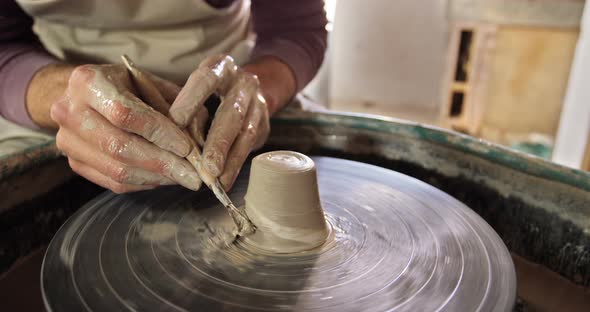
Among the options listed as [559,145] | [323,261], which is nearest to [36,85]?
[323,261]

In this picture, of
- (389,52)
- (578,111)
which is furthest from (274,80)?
(389,52)

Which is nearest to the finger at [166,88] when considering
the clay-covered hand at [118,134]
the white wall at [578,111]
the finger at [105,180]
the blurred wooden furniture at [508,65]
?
the clay-covered hand at [118,134]

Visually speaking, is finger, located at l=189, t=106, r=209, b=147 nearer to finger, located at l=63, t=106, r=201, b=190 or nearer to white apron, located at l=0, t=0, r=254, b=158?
finger, located at l=63, t=106, r=201, b=190

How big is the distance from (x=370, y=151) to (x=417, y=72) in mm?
2338

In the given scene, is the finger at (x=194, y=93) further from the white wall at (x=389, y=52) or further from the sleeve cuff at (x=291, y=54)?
the white wall at (x=389, y=52)

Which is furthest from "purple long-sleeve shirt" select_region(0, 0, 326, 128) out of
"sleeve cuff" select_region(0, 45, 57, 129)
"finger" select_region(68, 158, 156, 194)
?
"finger" select_region(68, 158, 156, 194)

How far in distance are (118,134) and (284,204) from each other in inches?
11.7

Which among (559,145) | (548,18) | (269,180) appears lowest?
(559,145)

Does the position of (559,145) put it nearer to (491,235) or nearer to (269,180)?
(491,235)

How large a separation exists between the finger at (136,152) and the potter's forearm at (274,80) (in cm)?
49

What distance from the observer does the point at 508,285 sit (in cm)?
70

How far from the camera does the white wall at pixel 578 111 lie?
7.97 feet

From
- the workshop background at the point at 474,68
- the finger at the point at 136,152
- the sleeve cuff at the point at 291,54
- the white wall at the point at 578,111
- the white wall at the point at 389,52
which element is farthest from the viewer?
the white wall at the point at 389,52

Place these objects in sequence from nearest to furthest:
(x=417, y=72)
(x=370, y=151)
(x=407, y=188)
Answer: (x=407, y=188) < (x=370, y=151) < (x=417, y=72)
